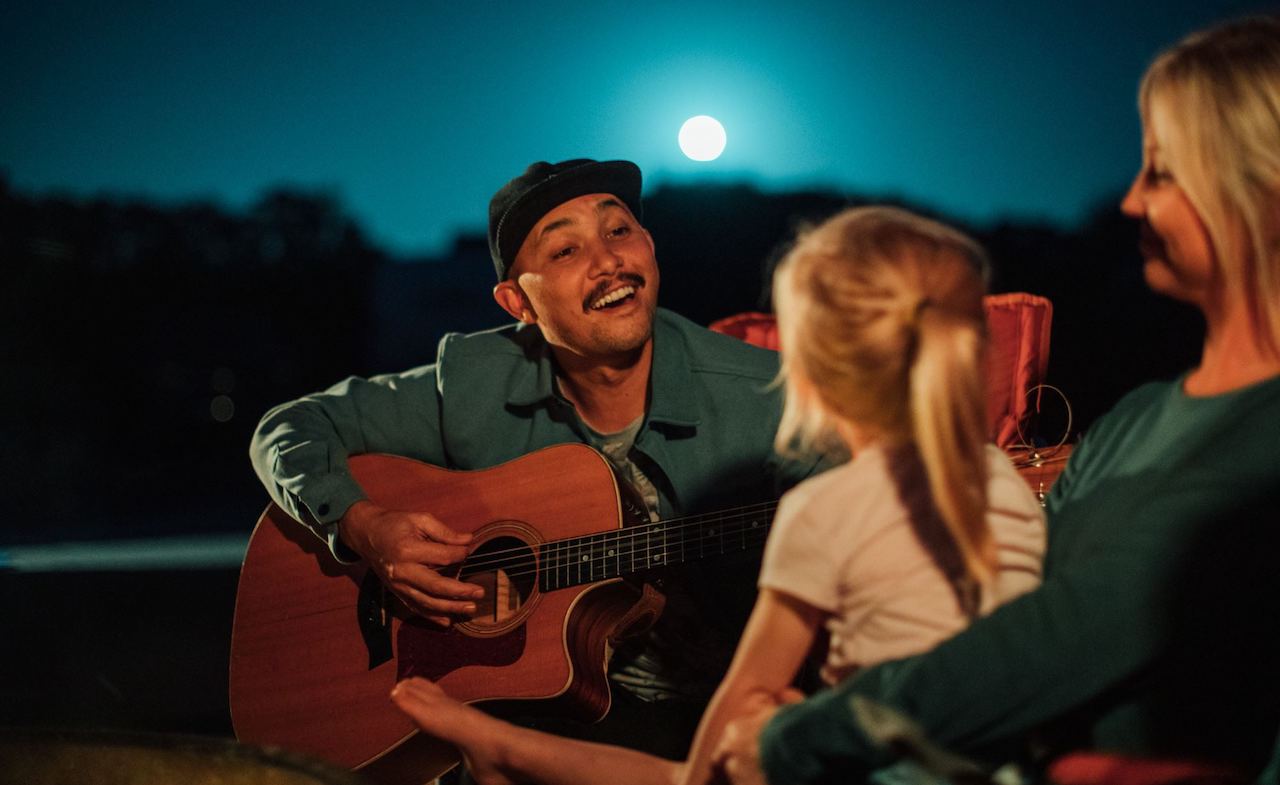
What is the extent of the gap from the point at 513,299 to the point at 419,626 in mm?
830

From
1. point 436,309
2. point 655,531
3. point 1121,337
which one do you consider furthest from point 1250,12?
point 436,309

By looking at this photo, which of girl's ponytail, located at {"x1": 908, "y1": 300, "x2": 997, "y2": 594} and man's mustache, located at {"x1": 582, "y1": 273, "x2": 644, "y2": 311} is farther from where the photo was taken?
man's mustache, located at {"x1": 582, "y1": 273, "x2": 644, "y2": 311}

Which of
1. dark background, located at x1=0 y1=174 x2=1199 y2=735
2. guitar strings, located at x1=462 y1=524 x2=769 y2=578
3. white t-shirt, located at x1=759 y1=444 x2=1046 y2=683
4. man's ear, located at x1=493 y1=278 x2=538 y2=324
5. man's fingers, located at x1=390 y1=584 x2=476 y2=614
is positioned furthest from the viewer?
dark background, located at x1=0 y1=174 x2=1199 y2=735

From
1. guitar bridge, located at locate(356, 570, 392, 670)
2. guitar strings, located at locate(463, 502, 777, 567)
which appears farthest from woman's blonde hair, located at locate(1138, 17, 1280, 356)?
guitar bridge, located at locate(356, 570, 392, 670)

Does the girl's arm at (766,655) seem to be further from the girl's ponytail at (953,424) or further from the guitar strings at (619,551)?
the guitar strings at (619,551)

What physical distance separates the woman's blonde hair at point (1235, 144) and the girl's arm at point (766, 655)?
2.12 ft

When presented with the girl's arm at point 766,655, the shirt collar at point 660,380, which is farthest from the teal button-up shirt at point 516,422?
the girl's arm at point 766,655

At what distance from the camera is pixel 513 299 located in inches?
97.3

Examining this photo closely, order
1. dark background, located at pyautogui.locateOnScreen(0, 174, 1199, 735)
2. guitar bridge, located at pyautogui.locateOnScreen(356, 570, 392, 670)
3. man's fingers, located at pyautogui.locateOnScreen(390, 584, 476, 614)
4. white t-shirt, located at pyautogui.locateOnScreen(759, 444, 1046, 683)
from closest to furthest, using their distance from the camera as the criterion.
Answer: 1. white t-shirt, located at pyautogui.locateOnScreen(759, 444, 1046, 683)
2. man's fingers, located at pyautogui.locateOnScreen(390, 584, 476, 614)
3. guitar bridge, located at pyautogui.locateOnScreen(356, 570, 392, 670)
4. dark background, located at pyautogui.locateOnScreen(0, 174, 1199, 735)

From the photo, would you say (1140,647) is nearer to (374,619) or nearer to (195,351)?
(374,619)

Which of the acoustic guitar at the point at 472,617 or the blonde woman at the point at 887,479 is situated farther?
the acoustic guitar at the point at 472,617

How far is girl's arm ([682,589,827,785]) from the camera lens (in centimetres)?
122

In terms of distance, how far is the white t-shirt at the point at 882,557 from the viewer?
1.17 meters

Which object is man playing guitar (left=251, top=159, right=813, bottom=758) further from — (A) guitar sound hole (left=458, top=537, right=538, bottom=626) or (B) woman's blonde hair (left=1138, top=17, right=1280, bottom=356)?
(B) woman's blonde hair (left=1138, top=17, right=1280, bottom=356)
